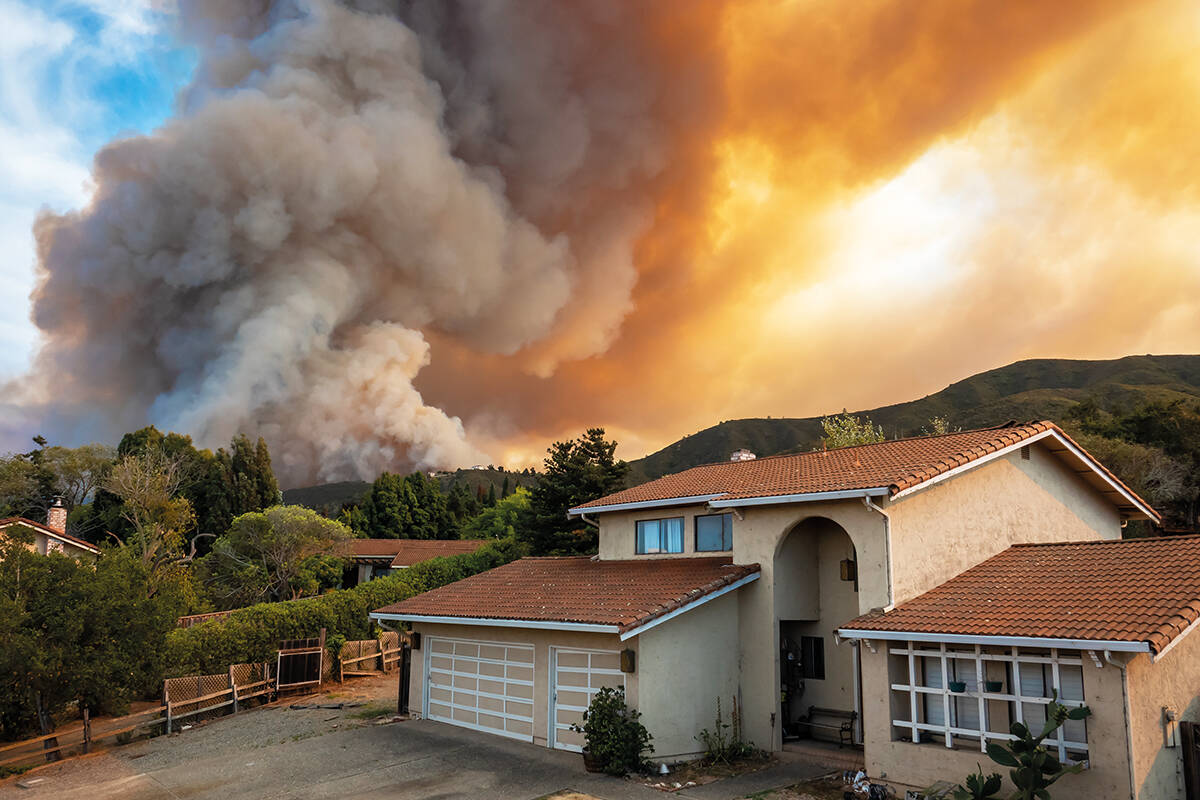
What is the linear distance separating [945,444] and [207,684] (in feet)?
73.9

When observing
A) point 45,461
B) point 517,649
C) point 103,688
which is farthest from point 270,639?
point 45,461

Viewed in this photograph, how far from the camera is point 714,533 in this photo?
61.5ft

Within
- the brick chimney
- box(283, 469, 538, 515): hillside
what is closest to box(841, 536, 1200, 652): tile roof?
the brick chimney

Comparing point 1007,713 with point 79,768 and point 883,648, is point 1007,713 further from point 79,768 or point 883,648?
point 79,768

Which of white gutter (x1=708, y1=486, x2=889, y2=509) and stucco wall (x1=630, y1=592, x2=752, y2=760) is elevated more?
white gutter (x1=708, y1=486, x2=889, y2=509)

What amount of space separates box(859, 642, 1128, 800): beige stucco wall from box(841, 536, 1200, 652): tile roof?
63cm

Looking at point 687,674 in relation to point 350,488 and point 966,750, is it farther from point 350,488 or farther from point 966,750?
point 350,488

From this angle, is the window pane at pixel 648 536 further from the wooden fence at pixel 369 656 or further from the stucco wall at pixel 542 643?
the wooden fence at pixel 369 656

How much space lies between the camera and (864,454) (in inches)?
746

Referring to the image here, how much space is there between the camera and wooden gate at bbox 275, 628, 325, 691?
25.3m

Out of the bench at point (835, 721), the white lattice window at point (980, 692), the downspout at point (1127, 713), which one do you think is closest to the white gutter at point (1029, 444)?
the white lattice window at point (980, 692)

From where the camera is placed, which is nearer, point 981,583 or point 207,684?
point 981,583

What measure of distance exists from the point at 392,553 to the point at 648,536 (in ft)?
123

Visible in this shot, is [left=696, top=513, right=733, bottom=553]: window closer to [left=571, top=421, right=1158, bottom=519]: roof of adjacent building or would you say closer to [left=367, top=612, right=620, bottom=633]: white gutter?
[left=571, top=421, right=1158, bottom=519]: roof of adjacent building
